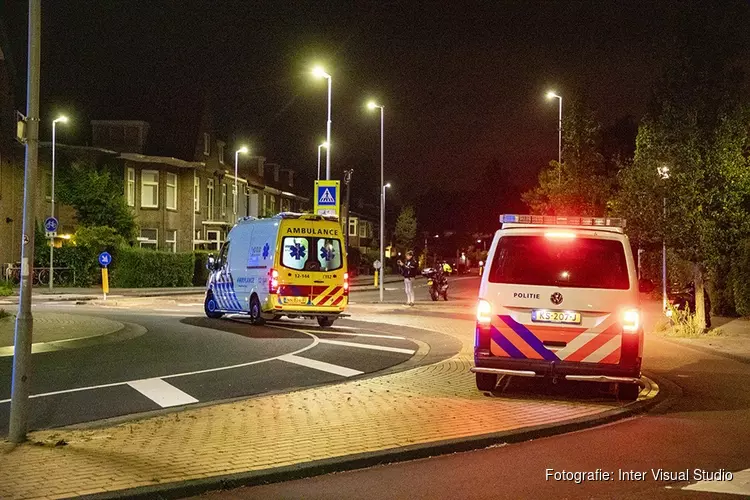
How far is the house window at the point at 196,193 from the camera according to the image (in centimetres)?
5141

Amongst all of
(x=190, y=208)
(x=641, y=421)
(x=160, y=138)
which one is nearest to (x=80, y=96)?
(x=160, y=138)

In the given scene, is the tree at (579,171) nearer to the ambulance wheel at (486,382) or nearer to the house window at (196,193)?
the ambulance wheel at (486,382)

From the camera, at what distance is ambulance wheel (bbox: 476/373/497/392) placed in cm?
1094

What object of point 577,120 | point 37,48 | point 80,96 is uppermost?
point 80,96

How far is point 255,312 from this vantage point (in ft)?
66.7

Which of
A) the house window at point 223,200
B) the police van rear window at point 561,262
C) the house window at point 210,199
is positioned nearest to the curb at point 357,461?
the police van rear window at point 561,262

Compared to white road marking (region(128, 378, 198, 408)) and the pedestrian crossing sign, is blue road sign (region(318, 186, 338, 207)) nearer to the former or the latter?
the pedestrian crossing sign

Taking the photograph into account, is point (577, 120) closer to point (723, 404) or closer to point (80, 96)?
point (723, 404)

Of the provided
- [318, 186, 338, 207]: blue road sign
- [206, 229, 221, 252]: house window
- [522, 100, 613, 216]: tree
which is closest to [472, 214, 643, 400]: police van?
[318, 186, 338, 207]: blue road sign

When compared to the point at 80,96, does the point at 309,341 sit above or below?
below

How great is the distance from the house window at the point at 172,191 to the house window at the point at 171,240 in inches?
56.4

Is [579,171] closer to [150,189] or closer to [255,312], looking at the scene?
[255,312]

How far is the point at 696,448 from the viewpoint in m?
8.17

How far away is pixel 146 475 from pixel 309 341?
10776mm
